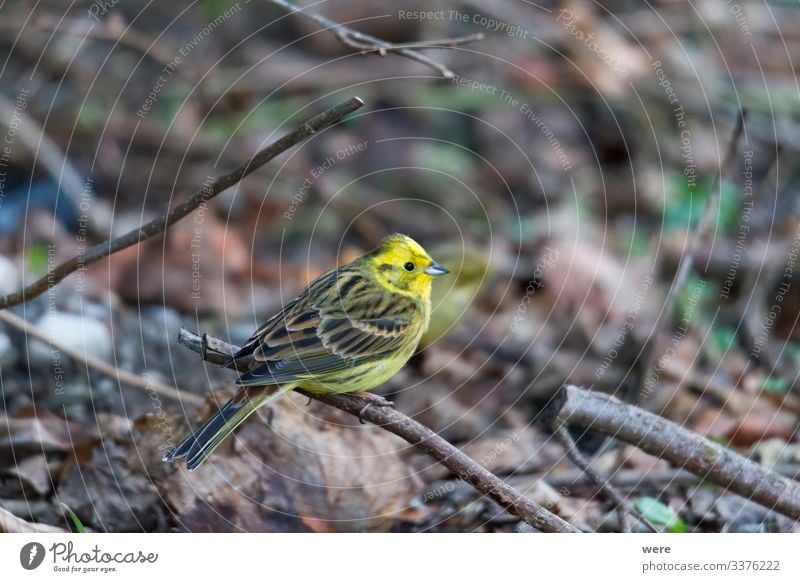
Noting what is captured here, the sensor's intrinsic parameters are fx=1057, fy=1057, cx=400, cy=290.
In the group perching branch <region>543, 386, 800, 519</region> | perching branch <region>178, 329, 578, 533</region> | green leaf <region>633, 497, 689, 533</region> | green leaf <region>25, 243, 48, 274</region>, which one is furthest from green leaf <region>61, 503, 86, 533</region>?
green leaf <region>633, 497, 689, 533</region>

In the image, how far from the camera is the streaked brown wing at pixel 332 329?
2.84 meters

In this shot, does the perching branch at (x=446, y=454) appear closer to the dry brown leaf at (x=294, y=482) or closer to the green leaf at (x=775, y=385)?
the dry brown leaf at (x=294, y=482)

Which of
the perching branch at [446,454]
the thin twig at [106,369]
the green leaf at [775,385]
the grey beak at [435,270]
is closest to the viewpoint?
the perching branch at [446,454]

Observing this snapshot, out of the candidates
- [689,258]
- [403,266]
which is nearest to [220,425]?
[403,266]

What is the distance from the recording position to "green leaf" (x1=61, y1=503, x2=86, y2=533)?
9.27 feet

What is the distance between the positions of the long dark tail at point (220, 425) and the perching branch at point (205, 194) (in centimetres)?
50

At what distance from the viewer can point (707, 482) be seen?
3258 millimetres

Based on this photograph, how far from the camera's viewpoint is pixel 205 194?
256 centimetres

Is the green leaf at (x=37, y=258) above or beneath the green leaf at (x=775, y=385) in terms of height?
above

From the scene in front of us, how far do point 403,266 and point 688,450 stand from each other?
95cm

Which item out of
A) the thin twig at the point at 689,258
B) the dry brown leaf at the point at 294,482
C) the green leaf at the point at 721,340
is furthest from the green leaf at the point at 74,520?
the green leaf at the point at 721,340

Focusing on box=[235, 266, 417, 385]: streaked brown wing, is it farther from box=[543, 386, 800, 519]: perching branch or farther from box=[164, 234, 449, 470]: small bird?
box=[543, 386, 800, 519]: perching branch

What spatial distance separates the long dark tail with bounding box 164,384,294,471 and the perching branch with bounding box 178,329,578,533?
5.3 inches
